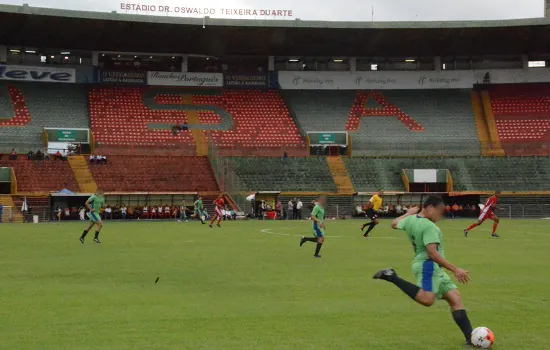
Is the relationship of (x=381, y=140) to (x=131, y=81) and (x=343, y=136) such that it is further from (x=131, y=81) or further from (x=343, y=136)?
(x=131, y=81)

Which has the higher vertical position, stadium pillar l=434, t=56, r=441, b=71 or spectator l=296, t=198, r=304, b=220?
stadium pillar l=434, t=56, r=441, b=71

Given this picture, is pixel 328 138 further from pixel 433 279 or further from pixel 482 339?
pixel 482 339

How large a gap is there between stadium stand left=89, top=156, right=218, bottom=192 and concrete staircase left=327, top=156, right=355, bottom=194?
10048 millimetres

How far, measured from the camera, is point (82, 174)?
59875mm

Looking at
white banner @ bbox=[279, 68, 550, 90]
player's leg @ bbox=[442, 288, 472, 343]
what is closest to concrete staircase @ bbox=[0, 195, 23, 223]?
white banner @ bbox=[279, 68, 550, 90]

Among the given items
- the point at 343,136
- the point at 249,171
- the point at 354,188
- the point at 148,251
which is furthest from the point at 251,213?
the point at 148,251

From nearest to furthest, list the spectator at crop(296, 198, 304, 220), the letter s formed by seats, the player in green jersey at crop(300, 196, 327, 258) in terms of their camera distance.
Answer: the player in green jersey at crop(300, 196, 327, 258)
the spectator at crop(296, 198, 304, 220)
the letter s formed by seats

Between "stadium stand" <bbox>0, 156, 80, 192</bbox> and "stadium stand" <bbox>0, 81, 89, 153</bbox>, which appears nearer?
"stadium stand" <bbox>0, 156, 80, 192</bbox>

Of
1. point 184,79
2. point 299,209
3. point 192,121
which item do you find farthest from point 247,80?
point 299,209

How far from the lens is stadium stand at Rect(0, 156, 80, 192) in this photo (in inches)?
2276

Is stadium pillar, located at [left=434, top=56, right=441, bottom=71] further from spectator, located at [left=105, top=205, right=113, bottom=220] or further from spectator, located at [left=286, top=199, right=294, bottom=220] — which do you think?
spectator, located at [left=105, top=205, right=113, bottom=220]

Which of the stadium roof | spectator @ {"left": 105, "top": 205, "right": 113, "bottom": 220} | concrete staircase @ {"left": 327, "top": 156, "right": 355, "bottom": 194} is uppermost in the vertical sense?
the stadium roof

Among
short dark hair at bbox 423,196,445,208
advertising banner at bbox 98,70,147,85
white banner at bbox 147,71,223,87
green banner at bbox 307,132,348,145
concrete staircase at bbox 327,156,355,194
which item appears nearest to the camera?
short dark hair at bbox 423,196,445,208

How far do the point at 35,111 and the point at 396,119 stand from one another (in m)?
33.4
